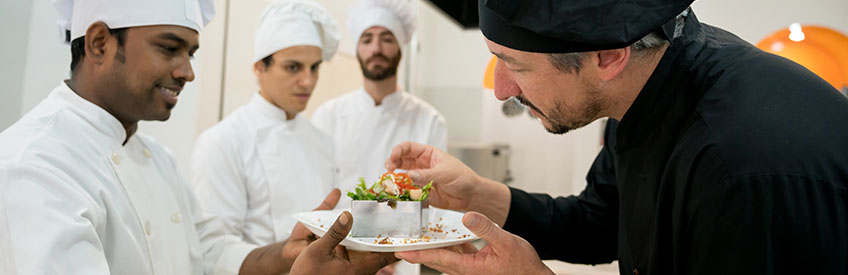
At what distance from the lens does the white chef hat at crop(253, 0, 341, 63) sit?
7.72ft

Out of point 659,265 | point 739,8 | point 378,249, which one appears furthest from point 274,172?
point 739,8

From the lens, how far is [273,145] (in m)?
2.32

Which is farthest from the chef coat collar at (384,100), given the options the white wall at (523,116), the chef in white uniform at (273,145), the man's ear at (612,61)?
the man's ear at (612,61)

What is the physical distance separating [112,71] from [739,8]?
1990 mm

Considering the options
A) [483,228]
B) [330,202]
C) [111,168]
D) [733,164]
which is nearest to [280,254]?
[330,202]

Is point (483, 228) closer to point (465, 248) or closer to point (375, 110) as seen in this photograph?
point (465, 248)

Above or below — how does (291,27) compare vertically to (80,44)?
above

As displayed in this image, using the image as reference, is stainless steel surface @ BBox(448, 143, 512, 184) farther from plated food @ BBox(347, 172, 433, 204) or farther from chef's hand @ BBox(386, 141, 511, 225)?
plated food @ BBox(347, 172, 433, 204)

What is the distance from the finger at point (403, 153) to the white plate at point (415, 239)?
0.63 ft

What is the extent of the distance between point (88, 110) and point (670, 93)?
4.12ft

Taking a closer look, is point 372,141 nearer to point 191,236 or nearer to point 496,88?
point 191,236

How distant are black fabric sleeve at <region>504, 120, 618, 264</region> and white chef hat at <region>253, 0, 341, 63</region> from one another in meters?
1.14

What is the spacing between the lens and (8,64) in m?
1.43

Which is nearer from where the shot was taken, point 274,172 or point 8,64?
point 8,64
